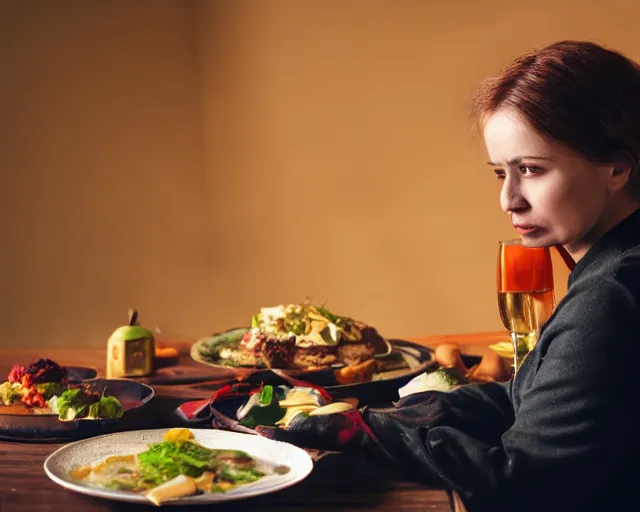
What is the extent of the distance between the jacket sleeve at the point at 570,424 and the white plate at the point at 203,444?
25 centimetres

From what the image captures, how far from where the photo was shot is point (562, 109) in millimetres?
1341

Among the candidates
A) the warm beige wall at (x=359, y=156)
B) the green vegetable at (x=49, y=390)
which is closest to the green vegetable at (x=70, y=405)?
the green vegetable at (x=49, y=390)

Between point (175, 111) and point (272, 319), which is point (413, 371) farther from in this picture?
point (175, 111)

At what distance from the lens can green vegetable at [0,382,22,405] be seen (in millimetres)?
1733

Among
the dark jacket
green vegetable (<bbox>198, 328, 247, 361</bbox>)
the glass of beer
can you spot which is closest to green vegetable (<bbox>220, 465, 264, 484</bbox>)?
the dark jacket

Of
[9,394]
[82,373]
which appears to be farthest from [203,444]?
[82,373]

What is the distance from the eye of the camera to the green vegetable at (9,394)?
1733 mm

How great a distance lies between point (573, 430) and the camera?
1218mm

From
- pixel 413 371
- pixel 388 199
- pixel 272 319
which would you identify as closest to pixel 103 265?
pixel 388 199

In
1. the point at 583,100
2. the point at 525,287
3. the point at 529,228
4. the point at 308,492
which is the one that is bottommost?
the point at 308,492

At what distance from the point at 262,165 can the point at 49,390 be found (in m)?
3.08

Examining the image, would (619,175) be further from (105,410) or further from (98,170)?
(98,170)

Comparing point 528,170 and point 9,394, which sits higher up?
point 528,170

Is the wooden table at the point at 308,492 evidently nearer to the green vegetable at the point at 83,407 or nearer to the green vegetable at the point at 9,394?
the green vegetable at the point at 83,407
